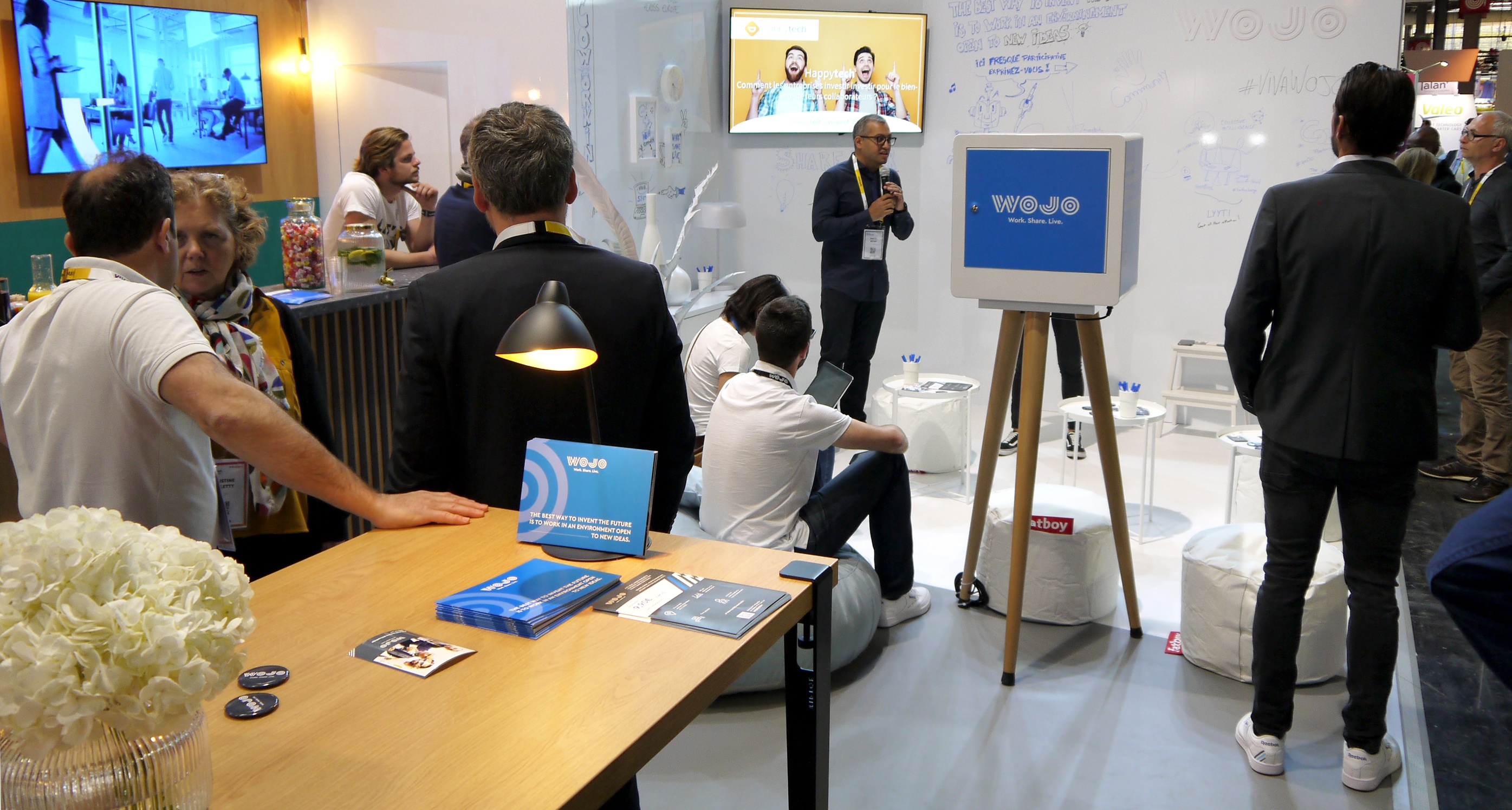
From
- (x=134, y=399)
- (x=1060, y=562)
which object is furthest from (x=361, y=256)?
(x=1060, y=562)

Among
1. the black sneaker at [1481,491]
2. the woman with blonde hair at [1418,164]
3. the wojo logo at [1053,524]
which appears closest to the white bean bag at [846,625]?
the wojo logo at [1053,524]

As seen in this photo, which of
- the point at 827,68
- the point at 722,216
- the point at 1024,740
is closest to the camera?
the point at 1024,740

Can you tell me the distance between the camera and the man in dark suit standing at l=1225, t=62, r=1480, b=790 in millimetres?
2377

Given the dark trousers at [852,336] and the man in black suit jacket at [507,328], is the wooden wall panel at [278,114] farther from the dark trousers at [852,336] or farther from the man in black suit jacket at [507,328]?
the man in black suit jacket at [507,328]

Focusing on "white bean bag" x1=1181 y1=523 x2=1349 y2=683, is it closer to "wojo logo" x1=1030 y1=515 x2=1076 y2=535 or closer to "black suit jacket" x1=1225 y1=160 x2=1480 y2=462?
"wojo logo" x1=1030 y1=515 x2=1076 y2=535

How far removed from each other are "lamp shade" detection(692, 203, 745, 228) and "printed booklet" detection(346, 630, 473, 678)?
471 cm

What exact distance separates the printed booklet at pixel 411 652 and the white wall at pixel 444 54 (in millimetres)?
3868

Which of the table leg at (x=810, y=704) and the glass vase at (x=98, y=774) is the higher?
the glass vase at (x=98, y=774)

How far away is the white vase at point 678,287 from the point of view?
5.84 m

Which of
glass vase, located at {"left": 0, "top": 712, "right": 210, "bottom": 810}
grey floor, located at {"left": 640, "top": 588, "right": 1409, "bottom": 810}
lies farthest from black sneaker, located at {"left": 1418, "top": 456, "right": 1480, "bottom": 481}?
glass vase, located at {"left": 0, "top": 712, "right": 210, "bottom": 810}

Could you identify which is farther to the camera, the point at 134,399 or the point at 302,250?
the point at 302,250

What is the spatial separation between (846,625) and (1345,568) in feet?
4.31

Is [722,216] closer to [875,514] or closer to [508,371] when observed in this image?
[875,514]

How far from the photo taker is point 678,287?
232 inches
